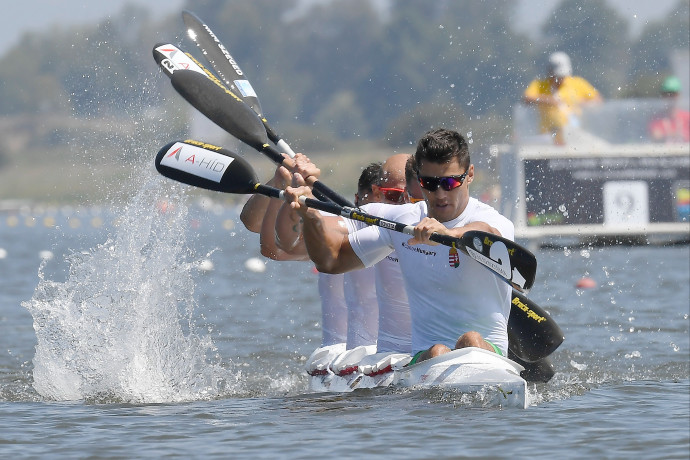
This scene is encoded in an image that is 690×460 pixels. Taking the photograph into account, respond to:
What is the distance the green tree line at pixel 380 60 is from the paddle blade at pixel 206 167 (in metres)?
40.8

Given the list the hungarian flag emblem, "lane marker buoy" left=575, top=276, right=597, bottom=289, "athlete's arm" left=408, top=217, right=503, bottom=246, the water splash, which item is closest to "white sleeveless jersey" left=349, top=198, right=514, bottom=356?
the hungarian flag emblem

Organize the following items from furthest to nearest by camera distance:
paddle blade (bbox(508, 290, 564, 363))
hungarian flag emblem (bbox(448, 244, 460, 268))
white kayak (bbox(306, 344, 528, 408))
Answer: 1. paddle blade (bbox(508, 290, 564, 363))
2. hungarian flag emblem (bbox(448, 244, 460, 268))
3. white kayak (bbox(306, 344, 528, 408))

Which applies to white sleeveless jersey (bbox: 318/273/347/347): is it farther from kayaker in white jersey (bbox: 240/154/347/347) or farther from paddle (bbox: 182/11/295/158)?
paddle (bbox: 182/11/295/158)

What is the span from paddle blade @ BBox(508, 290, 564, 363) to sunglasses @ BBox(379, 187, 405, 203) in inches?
39.9

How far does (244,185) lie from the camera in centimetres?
670

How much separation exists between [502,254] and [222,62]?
3.58m

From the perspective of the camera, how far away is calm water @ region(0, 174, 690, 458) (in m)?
5.55

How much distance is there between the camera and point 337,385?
686cm

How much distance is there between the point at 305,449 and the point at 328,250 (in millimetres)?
1112

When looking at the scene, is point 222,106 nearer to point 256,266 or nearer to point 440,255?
point 440,255

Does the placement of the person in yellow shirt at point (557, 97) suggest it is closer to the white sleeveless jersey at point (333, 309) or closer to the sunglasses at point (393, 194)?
the white sleeveless jersey at point (333, 309)

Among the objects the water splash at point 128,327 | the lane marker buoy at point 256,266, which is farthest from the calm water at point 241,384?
the lane marker buoy at point 256,266

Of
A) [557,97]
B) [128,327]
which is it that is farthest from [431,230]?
[557,97]

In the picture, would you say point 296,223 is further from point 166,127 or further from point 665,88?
point 166,127
